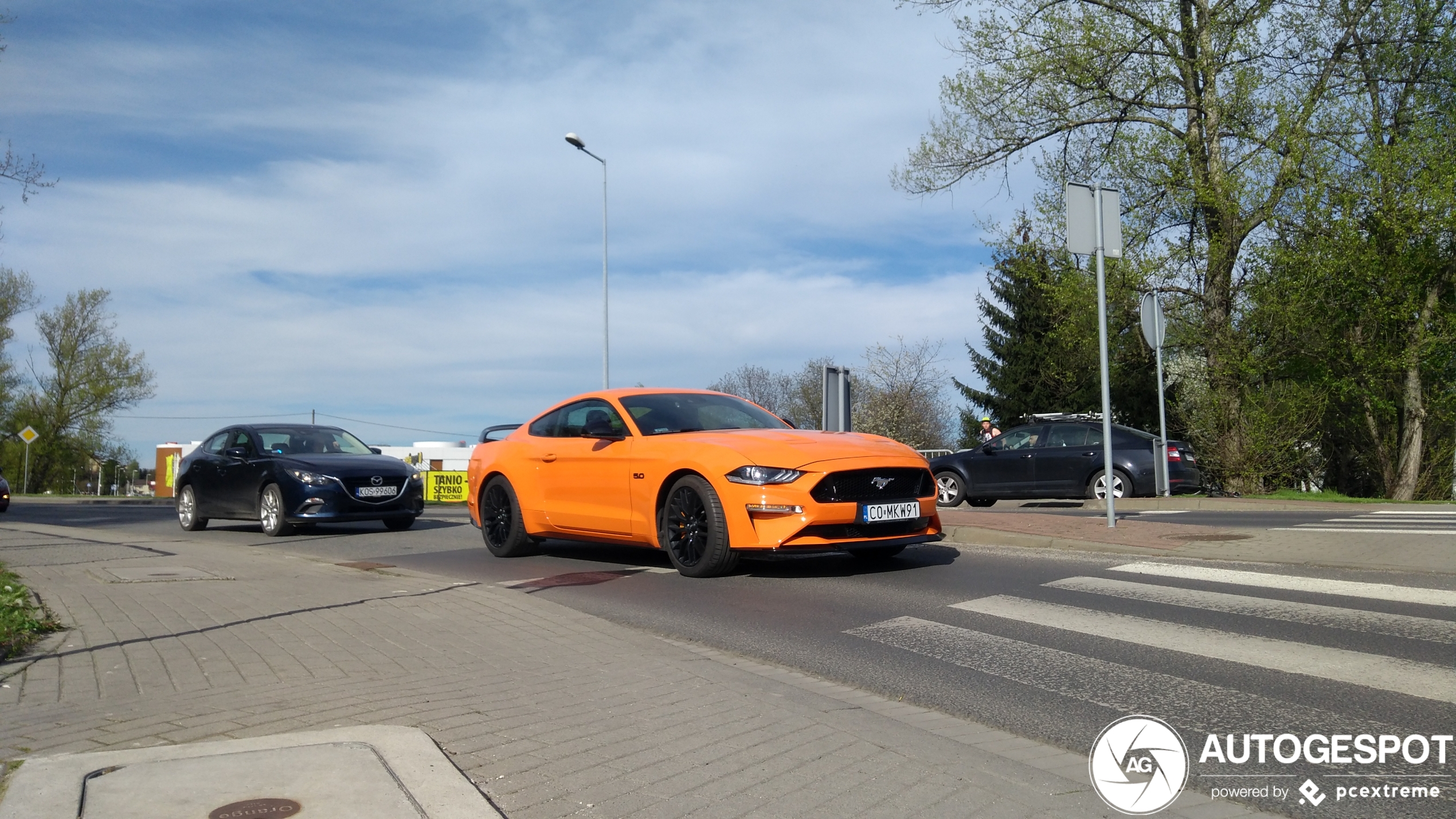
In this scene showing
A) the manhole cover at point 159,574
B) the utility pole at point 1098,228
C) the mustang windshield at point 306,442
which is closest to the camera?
the manhole cover at point 159,574

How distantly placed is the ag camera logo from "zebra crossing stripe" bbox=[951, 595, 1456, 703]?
120 cm

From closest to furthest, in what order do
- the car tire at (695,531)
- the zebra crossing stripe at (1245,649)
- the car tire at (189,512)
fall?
the zebra crossing stripe at (1245,649) → the car tire at (695,531) → the car tire at (189,512)

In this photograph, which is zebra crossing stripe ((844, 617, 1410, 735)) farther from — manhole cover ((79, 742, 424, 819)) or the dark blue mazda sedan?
the dark blue mazda sedan

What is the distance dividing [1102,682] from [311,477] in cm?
1142

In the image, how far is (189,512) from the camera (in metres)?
16.2

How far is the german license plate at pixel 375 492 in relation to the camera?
1445 cm

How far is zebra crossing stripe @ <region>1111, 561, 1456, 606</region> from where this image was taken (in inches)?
274

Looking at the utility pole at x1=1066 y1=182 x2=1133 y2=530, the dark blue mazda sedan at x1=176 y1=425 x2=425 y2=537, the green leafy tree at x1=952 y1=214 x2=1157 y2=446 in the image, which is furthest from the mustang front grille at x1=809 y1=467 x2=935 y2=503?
the green leafy tree at x1=952 y1=214 x2=1157 y2=446

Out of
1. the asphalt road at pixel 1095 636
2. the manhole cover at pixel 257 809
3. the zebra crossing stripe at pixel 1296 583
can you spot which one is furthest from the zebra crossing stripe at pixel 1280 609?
the manhole cover at pixel 257 809

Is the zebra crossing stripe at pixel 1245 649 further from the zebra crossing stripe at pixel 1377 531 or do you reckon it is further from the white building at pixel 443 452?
the white building at pixel 443 452

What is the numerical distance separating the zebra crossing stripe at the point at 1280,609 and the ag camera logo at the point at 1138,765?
92.7 inches

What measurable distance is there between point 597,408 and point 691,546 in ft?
6.49

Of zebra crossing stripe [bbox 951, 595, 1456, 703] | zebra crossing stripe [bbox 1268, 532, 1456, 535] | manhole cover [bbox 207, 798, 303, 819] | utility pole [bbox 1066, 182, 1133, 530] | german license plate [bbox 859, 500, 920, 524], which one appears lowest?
zebra crossing stripe [bbox 951, 595, 1456, 703]

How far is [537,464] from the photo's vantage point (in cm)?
1047
